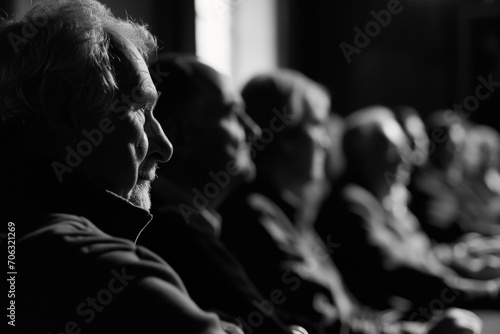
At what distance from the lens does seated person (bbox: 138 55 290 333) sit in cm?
150

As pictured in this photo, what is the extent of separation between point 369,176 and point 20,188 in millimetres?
2395

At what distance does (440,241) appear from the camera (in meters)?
3.89

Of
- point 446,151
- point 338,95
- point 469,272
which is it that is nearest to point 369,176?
point 469,272

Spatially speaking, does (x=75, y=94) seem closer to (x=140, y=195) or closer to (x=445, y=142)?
(x=140, y=195)

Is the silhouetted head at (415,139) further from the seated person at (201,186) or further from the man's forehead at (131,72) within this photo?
the man's forehead at (131,72)

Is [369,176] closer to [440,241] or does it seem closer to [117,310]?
[440,241]

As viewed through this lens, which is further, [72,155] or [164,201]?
[164,201]

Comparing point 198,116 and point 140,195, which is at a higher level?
point 140,195

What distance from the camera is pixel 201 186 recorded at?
168 cm

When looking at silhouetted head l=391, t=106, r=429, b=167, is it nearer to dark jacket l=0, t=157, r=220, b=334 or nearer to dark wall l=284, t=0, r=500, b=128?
dark wall l=284, t=0, r=500, b=128

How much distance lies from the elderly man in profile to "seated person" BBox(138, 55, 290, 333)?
0.36 meters

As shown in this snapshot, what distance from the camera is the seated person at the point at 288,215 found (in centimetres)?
210

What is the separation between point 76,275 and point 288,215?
1.54 meters

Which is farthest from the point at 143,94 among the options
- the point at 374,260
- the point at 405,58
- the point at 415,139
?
the point at 405,58
